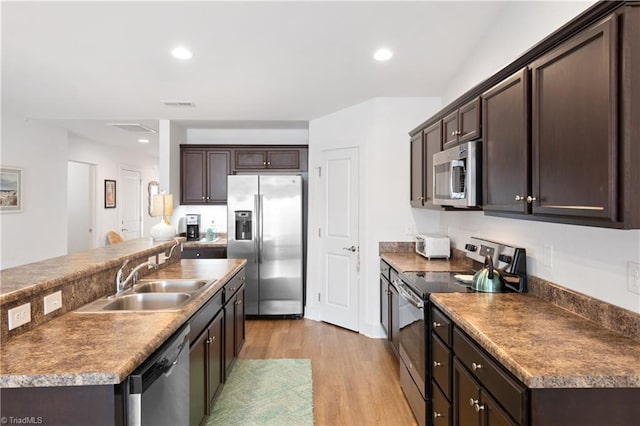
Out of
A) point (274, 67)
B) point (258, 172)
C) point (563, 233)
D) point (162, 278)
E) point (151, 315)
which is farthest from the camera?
point (258, 172)

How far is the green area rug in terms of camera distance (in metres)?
2.44

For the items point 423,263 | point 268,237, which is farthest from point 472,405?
point 268,237

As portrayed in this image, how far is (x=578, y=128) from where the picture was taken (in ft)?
4.66

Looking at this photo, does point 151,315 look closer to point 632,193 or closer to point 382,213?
point 632,193

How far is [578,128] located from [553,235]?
792 mm

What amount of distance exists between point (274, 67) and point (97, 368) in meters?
2.71

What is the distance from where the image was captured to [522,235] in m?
2.33

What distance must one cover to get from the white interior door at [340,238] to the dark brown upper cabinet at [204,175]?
1.52m

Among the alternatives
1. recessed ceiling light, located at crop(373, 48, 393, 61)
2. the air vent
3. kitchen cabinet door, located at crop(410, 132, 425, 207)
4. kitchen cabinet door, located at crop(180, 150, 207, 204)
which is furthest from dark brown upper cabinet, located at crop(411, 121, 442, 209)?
kitchen cabinet door, located at crop(180, 150, 207, 204)

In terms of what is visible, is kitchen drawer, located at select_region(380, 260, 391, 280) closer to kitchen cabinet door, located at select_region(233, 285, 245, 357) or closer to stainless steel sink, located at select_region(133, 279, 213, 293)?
Answer: kitchen cabinet door, located at select_region(233, 285, 245, 357)

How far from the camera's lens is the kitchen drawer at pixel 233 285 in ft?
8.97

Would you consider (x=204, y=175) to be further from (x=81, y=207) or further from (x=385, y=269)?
(x=81, y=207)

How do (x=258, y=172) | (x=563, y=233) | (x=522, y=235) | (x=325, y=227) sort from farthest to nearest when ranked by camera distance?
(x=258, y=172)
(x=325, y=227)
(x=522, y=235)
(x=563, y=233)

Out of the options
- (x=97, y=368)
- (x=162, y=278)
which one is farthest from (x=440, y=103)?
(x=97, y=368)
